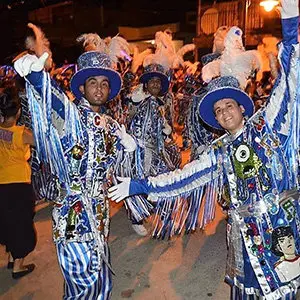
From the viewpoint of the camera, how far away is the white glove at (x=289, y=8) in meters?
2.08

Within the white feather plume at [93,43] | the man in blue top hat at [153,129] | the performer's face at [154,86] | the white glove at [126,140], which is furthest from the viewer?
the performer's face at [154,86]

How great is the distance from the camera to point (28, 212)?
408 centimetres

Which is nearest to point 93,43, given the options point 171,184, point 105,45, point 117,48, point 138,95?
point 105,45

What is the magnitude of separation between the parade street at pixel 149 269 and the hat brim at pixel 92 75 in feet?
5.73

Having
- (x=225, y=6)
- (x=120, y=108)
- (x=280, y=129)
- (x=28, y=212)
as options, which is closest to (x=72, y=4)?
(x=225, y=6)

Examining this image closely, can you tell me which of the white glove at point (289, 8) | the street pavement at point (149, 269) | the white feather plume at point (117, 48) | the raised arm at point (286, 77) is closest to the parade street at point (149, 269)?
the street pavement at point (149, 269)

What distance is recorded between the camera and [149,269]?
13.8 ft

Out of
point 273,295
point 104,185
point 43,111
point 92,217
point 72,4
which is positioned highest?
point 72,4

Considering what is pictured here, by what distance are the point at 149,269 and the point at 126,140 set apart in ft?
5.11

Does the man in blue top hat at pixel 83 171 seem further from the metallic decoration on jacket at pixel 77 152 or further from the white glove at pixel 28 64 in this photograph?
the white glove at pixel 28 64

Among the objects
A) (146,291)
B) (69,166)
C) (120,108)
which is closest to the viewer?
(69,166)

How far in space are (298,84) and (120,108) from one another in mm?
5168

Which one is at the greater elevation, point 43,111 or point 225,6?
point 225,6

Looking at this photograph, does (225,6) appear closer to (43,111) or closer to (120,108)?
(120,108)
